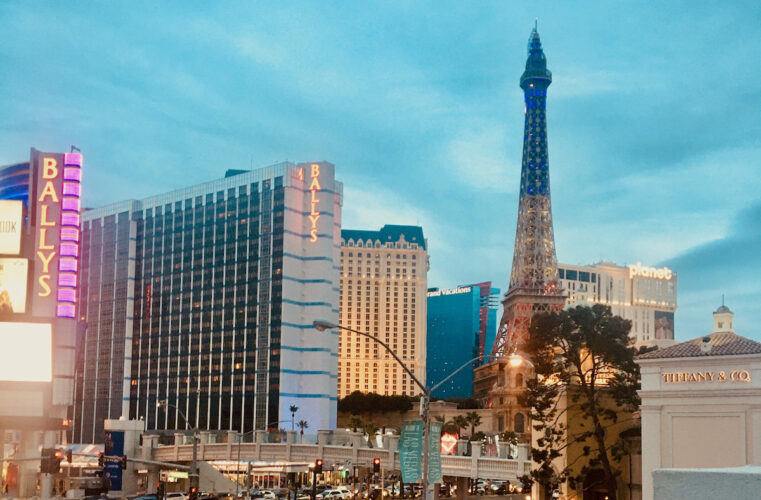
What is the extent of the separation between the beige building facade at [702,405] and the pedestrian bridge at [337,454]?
57.7 ft

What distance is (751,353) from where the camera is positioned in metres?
46.2

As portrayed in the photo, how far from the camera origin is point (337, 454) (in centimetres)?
8638

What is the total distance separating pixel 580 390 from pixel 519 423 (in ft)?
404

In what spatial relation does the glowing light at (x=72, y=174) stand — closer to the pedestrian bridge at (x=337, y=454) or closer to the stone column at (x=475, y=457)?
the pedestrian bridge at (x=337, y=454)

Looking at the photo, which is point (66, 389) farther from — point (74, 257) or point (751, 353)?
point (751, 353)

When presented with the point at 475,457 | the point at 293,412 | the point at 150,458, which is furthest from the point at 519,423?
the point at 475,457

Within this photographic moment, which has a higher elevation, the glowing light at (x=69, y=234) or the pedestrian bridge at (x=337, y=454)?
the glowing light at (x=69, y=234)

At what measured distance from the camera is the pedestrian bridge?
67.7 metres

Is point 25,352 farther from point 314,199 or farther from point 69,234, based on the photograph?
point 314,199

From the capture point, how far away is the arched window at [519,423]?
181750mm

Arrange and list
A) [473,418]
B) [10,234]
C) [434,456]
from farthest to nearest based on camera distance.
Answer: [473,418]
[10,234]
[434,456]

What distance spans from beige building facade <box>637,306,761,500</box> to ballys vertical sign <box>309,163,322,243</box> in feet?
486

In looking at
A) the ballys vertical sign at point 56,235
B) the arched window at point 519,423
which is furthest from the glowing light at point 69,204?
the arched window at point 519,423

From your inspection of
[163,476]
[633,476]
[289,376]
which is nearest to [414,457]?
[633,476]
